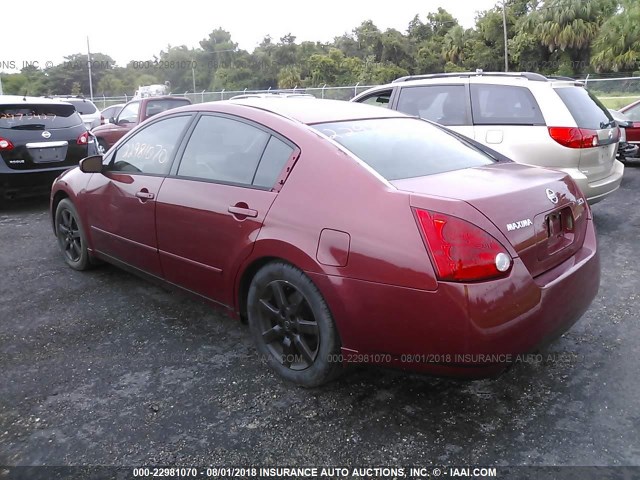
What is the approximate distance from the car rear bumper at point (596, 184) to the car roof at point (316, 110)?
2.60 meters

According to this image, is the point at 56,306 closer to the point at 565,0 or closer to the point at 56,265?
the point at 56,265

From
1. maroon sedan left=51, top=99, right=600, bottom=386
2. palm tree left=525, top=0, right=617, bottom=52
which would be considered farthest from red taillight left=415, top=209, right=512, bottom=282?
palm tree left=525, top=0, right=617, bottom=52

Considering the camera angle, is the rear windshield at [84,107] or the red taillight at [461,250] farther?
the rear windshield at [84,107]

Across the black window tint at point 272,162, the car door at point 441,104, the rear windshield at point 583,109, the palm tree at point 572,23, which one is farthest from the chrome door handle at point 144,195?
the palm tree at point 572,23

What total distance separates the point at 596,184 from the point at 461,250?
401 centimetres

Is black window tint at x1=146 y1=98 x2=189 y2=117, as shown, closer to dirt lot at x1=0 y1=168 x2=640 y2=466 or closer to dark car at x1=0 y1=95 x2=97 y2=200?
dark car at x1=0 y1=95 x2=97 y2=200

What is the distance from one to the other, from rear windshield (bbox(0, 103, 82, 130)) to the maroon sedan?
4.24 m

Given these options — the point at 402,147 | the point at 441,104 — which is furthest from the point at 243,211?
the point at 441,104

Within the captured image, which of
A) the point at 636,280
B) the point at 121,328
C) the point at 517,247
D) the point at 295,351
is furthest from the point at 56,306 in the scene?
the point at 636,280

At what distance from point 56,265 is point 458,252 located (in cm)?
417

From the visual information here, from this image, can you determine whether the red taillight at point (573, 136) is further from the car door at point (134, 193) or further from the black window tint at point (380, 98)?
the car door at point (134, 193)

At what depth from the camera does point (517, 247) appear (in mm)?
2490

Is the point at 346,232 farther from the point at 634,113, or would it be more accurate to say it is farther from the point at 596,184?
the point at 634,113

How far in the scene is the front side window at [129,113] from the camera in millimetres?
12461
